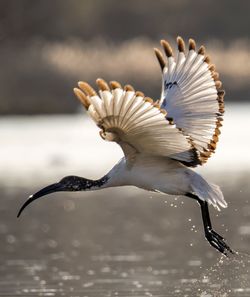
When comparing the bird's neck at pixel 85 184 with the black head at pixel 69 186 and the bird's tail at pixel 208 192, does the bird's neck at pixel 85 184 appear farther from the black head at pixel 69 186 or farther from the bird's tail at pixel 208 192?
the bird's tail at pixel 208 192

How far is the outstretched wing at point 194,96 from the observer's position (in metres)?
9.16

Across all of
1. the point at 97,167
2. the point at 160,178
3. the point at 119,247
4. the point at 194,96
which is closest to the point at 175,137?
the point at 160,178

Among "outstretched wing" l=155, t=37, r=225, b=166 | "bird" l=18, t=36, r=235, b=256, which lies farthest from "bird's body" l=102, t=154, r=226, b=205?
"outstretched wing" l=155, t=37, r=225, b=166

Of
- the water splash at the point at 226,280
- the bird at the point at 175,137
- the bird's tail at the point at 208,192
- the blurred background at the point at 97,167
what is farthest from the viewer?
the blurred background at the point at 97,167

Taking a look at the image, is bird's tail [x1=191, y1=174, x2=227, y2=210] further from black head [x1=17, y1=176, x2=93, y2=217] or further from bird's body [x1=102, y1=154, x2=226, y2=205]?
black head [x1=17, y1=176, x2=93, y2=217]

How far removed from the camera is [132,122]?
8352 mm

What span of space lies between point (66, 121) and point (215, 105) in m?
17.8

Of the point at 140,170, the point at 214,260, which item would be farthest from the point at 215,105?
the point at 214,260

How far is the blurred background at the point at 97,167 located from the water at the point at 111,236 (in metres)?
0.01

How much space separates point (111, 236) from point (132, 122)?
169 inches

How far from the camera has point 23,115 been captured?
27.7 m

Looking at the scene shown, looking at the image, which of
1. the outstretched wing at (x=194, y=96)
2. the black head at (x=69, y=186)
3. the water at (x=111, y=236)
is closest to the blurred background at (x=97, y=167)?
the water at (x=111, y=236)

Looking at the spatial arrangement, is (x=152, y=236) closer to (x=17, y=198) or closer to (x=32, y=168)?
(x=17, y=198)

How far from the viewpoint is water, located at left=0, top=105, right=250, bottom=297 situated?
390 inches
